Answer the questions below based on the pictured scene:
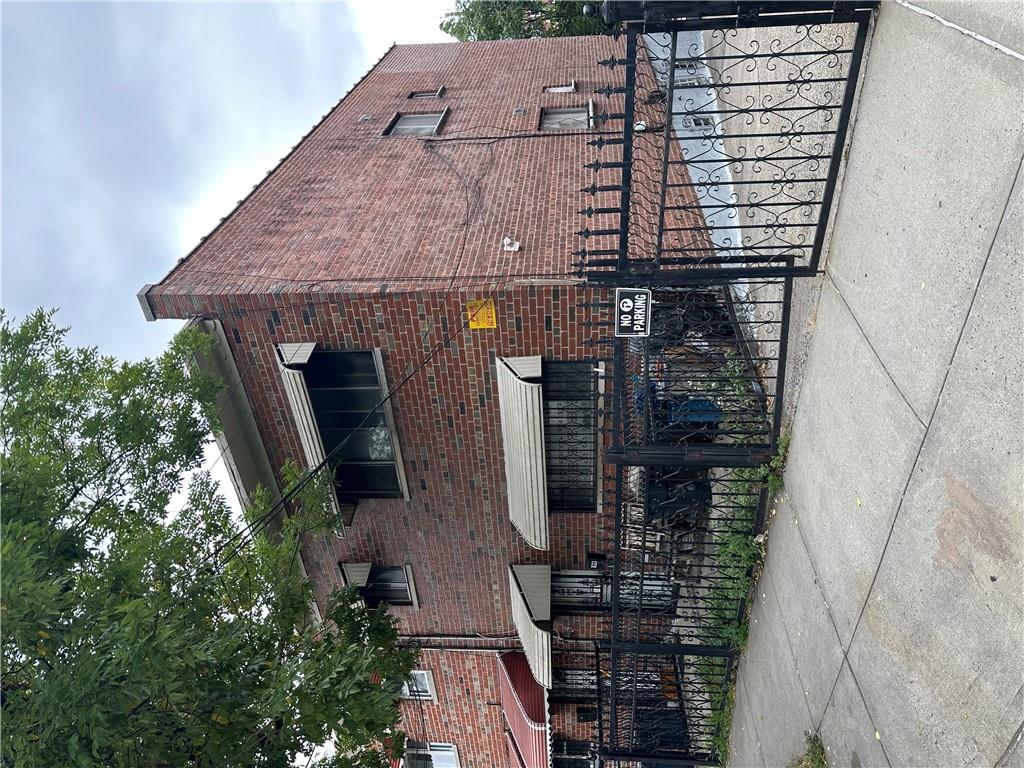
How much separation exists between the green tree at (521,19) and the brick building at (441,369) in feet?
36.7

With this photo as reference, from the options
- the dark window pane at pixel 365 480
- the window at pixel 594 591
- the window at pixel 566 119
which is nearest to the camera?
the dark window pane at pixel 365 480

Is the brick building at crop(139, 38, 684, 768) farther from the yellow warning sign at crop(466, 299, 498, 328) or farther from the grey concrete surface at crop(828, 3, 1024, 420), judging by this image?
the grey concrete surface at crop(828, 3, 1024, 420)

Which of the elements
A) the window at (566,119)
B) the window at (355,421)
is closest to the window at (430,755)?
the window at (355,421)

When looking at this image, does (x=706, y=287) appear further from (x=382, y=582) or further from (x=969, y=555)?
(x=382, y=582)

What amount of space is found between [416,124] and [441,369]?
5698mm

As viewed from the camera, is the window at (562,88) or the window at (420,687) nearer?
the window at (420,687)

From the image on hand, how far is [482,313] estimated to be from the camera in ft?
23.1

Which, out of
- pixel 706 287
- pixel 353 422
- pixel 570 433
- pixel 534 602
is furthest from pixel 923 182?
pixel 534 602

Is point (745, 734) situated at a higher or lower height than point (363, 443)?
lower

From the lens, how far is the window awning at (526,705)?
32.4 feet

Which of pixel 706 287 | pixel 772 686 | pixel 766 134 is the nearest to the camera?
pixel 766 134

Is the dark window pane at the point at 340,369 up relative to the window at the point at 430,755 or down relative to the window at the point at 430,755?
up

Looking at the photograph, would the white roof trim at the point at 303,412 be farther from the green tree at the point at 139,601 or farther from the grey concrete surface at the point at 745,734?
the grey concrete surface at the point at 745,734

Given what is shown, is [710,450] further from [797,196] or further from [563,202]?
[563,202]
